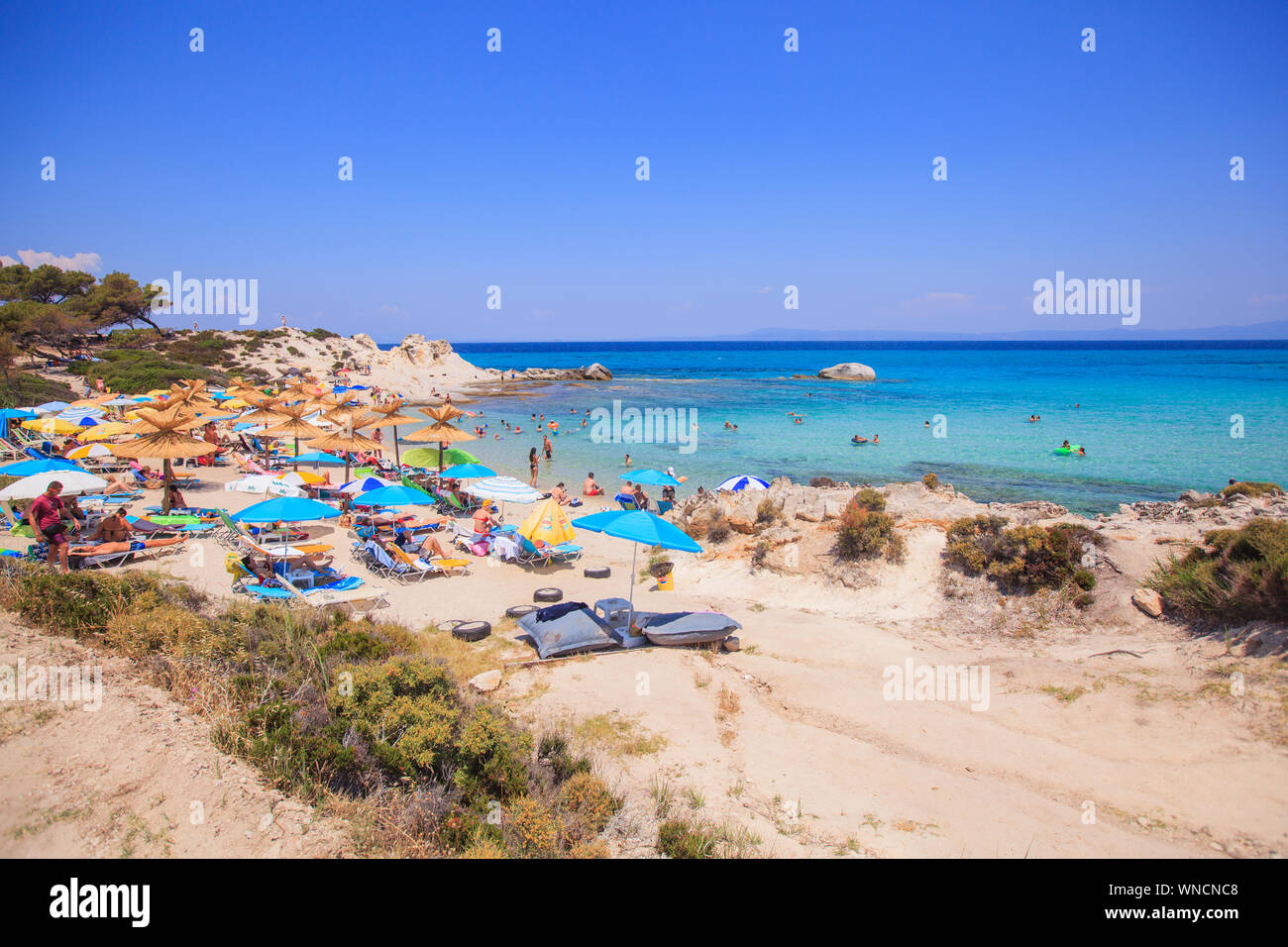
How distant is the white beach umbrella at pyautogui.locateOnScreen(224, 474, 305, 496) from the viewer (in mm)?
14875

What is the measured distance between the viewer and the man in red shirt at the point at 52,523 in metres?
10.8

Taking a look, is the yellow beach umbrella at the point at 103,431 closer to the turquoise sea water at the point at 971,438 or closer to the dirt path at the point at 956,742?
the turquoise sea water at the point at 971,438

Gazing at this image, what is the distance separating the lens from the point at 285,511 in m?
11.6

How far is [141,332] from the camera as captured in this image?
57.8 metres

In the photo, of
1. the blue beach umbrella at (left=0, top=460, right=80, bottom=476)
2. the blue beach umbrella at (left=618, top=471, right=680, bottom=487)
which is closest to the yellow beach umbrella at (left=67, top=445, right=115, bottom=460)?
the blue beach umbrella at (left=0, top=460, right=80, bottom=476)

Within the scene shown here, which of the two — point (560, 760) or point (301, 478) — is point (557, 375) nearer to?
point (301, 478)

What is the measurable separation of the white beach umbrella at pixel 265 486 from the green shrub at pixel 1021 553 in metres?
15.3

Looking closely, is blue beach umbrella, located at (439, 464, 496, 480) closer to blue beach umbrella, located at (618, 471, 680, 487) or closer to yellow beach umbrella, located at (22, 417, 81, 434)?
blue beach umbrella, located at (618, 471, 680, 487)

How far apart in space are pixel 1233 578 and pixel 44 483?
22.0 m

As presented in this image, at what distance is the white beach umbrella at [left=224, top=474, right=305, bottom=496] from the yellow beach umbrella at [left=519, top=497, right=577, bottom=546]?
21.1 ft

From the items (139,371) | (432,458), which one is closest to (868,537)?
(432,458)

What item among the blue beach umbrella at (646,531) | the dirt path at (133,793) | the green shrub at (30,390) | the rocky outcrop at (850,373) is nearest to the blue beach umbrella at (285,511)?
the blue beach umbrella at (646,531)
